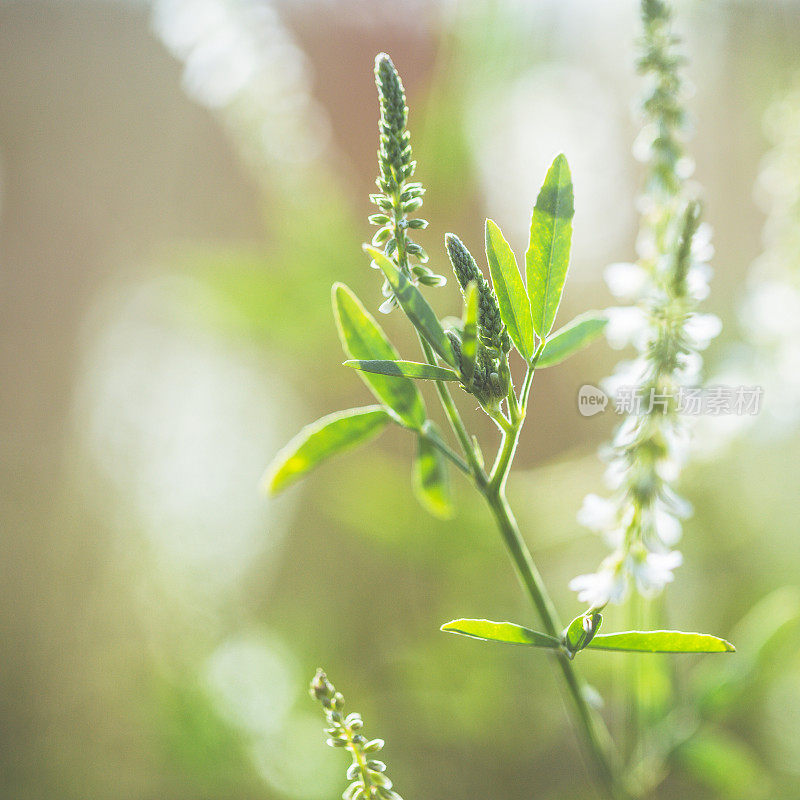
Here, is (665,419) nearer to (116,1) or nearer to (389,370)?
(389,370)

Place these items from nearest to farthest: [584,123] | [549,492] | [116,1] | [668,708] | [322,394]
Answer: [668,708] → [549,492] → [584,123] → [322,394] → [116,1]

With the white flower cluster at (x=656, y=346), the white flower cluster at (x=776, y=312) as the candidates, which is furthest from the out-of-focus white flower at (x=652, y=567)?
the white flower cluster at (x=776, y=312)

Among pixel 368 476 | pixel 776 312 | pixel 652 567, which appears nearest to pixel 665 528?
pixel 652 567

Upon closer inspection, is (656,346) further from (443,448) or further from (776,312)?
(776,312)

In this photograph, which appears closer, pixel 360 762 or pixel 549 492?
pixel 360 762

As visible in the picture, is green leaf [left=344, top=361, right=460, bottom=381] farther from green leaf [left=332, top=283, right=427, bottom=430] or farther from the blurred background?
the blurred background

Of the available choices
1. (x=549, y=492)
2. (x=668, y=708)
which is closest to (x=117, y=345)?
(x=549, y=492)
